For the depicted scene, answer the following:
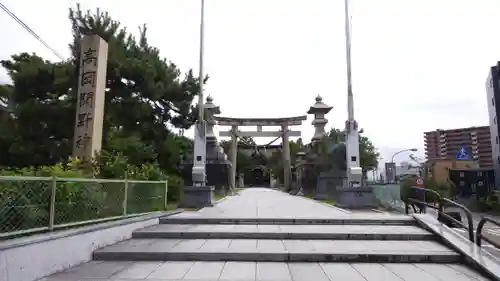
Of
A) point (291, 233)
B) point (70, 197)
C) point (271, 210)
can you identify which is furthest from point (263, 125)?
point (70, 197)

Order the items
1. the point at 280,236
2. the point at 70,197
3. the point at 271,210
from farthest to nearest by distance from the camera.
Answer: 1. the point at 271,210
2. the point at 280,236
3. the point at 70,197

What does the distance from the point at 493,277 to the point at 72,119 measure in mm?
13532

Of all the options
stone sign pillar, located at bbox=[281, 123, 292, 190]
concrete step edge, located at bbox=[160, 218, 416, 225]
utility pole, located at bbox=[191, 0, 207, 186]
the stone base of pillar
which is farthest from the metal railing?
stone sign pillar, located at bbox=[281, 123, 292, 190]

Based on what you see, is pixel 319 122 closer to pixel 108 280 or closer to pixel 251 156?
pixel 108 280

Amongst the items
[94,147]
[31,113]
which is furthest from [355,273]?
[31,113]

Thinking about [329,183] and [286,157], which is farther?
[286,157]

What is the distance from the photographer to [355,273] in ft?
15.4

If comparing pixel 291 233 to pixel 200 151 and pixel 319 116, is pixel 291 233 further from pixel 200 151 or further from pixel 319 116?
pixel 319 116

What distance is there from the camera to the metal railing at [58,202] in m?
4.13

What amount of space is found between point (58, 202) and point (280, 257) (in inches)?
130

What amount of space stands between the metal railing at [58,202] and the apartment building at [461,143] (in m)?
40.9

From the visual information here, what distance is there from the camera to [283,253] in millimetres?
5344

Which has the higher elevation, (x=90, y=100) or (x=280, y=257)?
(x=90, y=100)

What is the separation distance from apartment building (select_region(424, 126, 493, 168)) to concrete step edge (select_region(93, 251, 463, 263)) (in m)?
39.1
